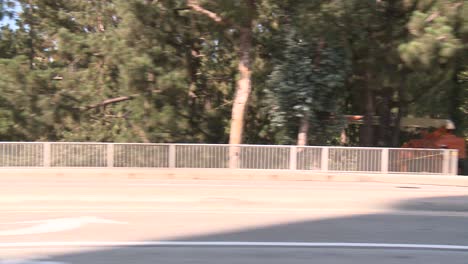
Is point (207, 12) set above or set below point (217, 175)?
above

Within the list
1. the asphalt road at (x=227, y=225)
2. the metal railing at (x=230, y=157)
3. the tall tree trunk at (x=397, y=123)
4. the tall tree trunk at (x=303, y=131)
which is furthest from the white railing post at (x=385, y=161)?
the tall tree trunk at (x=397, y=123)

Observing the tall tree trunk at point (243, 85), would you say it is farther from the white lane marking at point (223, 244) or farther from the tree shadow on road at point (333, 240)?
the white lane marking at point (223, 244)

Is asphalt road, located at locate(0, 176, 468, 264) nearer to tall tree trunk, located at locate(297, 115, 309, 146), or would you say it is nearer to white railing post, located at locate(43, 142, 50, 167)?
white railing post, located at locate(43, 142, 50, 167)

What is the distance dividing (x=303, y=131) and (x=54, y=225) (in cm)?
1300

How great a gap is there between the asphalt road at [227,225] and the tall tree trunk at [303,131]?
641 cm

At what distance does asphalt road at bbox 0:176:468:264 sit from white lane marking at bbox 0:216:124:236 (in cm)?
2

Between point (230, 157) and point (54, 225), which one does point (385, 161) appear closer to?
point (230, 157)

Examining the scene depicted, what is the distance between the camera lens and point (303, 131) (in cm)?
1953

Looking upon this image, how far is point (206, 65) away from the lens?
77.1ft

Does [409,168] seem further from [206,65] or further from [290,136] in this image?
[206,65]

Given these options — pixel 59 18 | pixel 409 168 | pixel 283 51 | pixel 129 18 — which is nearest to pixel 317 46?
pixel 283 51

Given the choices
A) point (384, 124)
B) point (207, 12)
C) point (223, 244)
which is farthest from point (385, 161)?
point (223, 244)

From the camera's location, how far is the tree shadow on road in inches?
240

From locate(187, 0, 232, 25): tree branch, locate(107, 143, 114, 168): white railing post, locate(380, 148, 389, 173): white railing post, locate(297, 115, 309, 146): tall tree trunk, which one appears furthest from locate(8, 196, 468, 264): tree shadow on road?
locate(187, 0, 232, 25): tree branch
